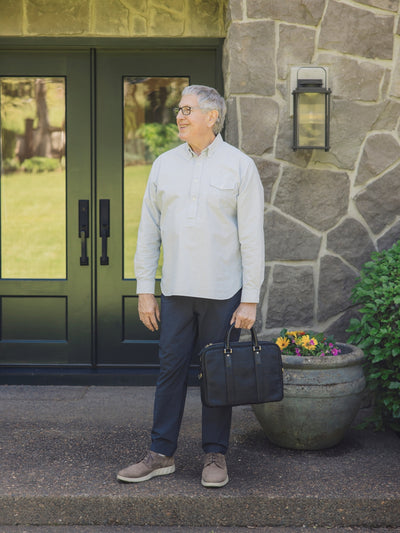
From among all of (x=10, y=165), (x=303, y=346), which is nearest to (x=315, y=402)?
(x=303, y=346)

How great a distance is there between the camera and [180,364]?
348cm

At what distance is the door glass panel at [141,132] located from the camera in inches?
209

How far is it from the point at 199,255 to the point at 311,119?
164cm

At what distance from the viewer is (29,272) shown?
5445mm

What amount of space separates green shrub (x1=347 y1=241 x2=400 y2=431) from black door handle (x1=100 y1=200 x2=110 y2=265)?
1925mm

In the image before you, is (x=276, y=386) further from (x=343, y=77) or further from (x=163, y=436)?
(x=343, y=77)

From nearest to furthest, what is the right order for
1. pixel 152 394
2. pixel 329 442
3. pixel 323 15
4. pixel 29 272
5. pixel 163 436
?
1. pixel 163 436
2. pixel 329 442
3. pixel 323 15
4. pixel 152 394
5. pixel 29 272

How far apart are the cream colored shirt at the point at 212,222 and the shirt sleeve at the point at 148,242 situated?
0.30 feet

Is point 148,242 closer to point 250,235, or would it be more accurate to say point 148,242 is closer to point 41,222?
point 250,235

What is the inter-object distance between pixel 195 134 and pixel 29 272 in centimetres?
253

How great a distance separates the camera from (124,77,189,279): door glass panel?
5301 mm

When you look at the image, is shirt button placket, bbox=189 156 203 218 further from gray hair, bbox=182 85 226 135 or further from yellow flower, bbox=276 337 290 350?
yellow flower, bbox=276 337 290 350

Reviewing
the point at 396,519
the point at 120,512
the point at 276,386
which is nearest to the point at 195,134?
the point at 276,386

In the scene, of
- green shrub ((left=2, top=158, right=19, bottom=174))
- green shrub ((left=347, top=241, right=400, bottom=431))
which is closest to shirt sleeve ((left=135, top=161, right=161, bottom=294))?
green shrub ((left=347, top=241, right=400, bottom=431))
